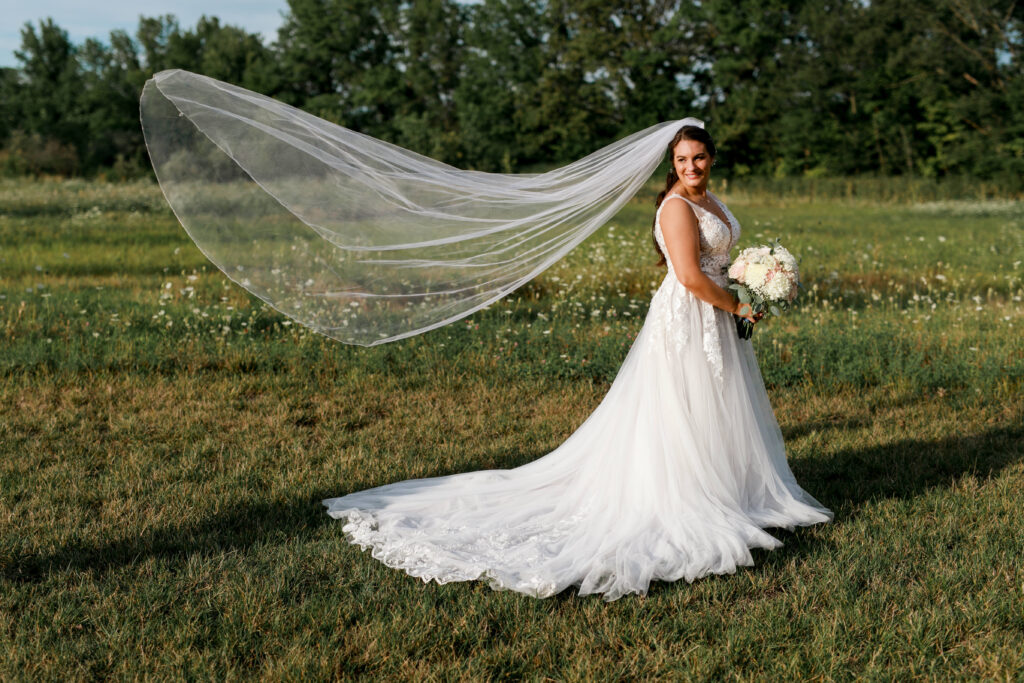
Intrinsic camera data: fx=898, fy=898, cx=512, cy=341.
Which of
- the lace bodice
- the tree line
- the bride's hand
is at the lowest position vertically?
the bride's hand

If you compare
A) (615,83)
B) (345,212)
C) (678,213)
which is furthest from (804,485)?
(615,83)

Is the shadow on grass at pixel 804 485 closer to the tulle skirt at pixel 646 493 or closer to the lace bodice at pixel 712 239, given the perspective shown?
the tulle skirt at pixel 646 493

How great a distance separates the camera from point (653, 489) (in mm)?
5137

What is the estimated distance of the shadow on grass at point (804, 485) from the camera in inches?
189

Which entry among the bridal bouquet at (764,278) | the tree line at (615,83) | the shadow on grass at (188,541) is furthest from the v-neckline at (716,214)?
the tree line at (615,83)

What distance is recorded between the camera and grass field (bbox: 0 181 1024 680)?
12.9ft

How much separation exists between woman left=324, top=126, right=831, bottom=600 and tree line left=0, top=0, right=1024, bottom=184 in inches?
1785

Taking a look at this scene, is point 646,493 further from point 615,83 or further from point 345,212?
point 615,83

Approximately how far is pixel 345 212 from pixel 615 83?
56.8 meters

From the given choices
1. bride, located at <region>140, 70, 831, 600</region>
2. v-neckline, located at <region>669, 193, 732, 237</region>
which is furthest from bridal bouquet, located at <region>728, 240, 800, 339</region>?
v-neckline, located at <region>669, 193, 732, 237</region>

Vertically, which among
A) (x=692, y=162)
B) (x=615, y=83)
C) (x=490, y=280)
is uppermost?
(x=615, y=83)

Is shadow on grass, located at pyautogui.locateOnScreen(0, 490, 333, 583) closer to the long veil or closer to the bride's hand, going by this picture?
the long veil

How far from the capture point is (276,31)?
7294 cm

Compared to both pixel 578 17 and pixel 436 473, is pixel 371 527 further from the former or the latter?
pixel 578 17
